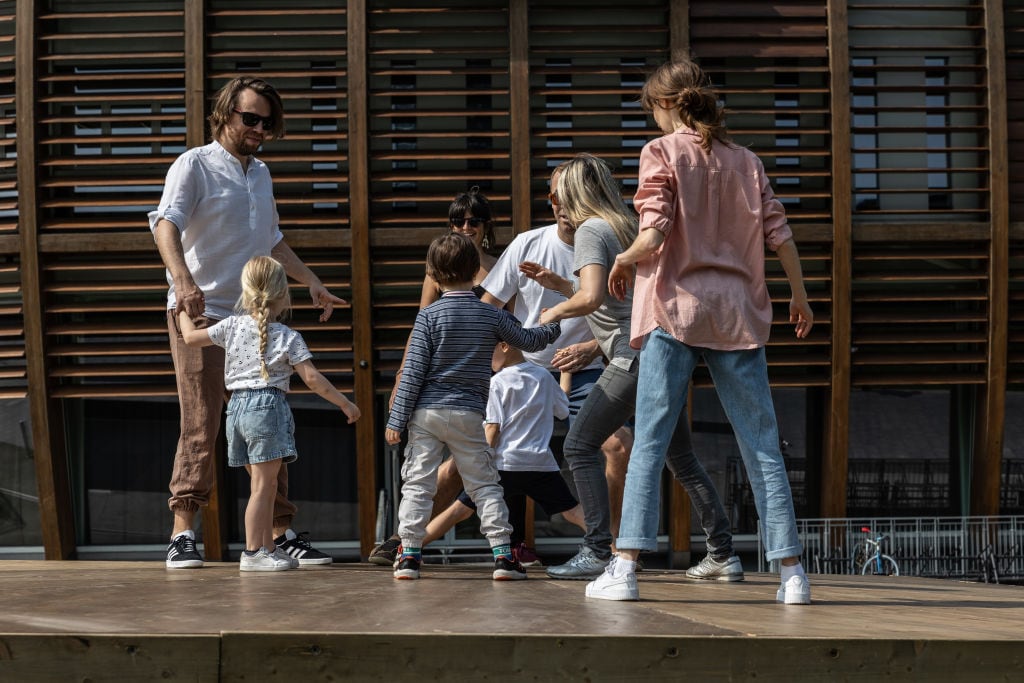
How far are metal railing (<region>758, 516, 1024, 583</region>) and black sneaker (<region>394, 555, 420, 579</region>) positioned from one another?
16.7ft

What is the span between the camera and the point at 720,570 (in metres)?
4.58

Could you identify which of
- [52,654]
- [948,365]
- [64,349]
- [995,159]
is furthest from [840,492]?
[52,654]

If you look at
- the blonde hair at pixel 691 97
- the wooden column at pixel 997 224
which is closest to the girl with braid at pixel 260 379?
the blonde hair at pixel 691 97

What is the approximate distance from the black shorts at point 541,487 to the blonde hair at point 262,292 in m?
1.19

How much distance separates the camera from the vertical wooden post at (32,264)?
8898 millimetres

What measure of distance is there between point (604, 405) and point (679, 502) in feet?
15.8

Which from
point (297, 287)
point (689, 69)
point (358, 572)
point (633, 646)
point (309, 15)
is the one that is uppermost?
point (309, 15)

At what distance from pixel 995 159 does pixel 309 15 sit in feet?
17.7

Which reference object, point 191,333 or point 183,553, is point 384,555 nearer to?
point 183,553

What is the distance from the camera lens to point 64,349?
29.5 ft

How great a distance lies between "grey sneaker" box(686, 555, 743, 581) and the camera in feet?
14.9

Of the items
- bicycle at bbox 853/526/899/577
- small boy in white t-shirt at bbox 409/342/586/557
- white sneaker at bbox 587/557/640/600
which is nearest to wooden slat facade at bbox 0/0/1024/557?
bicycle at bbox 853/526/899/577

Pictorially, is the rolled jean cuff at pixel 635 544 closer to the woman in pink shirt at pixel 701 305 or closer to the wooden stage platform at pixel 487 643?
the woman in pink shirt at pixel 701 305

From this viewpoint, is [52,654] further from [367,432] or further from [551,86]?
[551,86]
